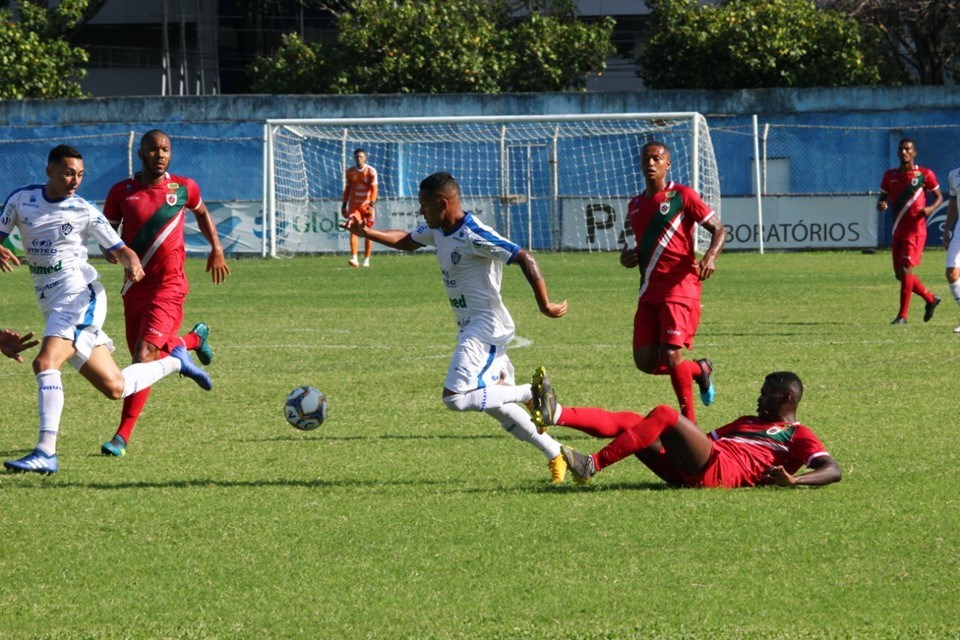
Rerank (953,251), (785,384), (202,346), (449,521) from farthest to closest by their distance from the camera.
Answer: (953,251), (202,346), (785,384), (449,521)

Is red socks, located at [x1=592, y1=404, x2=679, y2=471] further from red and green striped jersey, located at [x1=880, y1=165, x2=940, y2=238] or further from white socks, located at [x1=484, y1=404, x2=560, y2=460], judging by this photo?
red and green striped jersey, located at [x1=880, y1=165, x2=940, y2=238]

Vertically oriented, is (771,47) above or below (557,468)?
above

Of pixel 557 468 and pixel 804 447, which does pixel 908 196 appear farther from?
pixel 557 468

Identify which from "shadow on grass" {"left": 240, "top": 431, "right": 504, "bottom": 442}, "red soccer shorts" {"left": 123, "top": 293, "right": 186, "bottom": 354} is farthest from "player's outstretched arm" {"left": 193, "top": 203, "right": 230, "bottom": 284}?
"shadow on grass" {"left": 240, "top": 431, "right": 504, "bottom": 442}

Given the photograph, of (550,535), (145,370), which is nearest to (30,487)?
(145,370)

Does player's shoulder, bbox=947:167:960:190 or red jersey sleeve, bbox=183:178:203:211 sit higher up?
player's shoulder, bbox=947:167:960:190

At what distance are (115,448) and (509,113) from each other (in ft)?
78.0

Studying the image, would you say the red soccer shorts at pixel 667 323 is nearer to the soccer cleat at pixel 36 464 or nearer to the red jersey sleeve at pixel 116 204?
the red jersey sleeve at pixel 116 204

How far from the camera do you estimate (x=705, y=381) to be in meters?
9.84

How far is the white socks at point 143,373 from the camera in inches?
327

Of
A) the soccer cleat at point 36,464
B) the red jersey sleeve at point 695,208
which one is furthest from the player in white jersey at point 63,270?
the red jersey sleeve at point 695,208

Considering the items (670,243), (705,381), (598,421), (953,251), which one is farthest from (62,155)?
(953,251)

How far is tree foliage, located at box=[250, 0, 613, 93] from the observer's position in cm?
3503

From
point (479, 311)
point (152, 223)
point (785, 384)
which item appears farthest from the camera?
point (152, 223)
